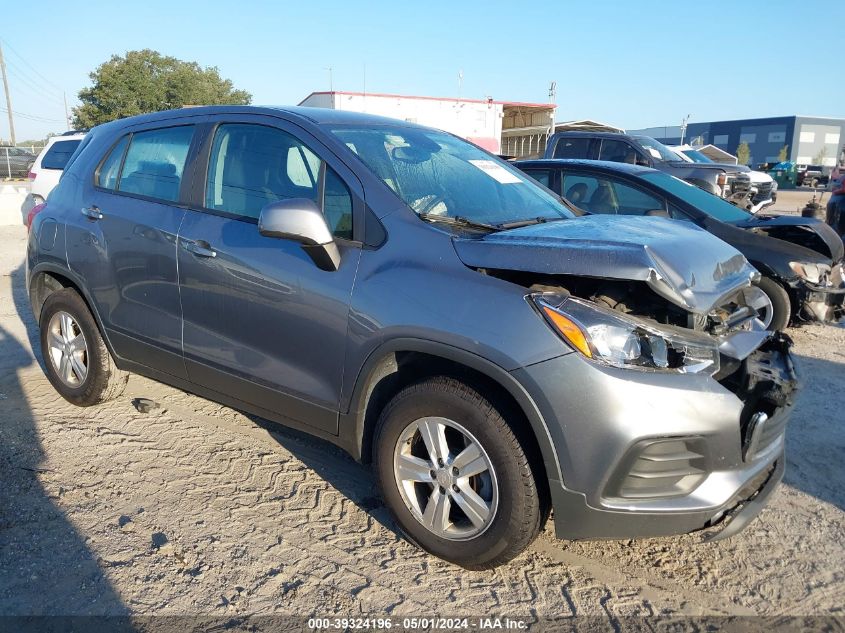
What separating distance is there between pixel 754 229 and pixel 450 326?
4.95 meters

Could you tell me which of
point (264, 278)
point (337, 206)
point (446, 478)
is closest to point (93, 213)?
point (264, 278)

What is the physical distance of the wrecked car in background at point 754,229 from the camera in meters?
6.06

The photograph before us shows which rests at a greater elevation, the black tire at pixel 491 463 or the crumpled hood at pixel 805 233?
the crumpled hood at pixel 805 233

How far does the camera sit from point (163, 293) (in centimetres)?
369

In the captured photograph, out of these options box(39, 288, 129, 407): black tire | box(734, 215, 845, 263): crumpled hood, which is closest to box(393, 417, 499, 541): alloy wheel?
box(39, 288, 129, 407): black tire

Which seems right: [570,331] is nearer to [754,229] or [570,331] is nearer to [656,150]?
[754,229]

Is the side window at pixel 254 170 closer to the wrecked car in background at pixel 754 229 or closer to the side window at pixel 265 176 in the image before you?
the side window at pixel 265 176

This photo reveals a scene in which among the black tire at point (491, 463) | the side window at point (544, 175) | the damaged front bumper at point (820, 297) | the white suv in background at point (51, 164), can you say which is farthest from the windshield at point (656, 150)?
the black tire at point (491, 463)

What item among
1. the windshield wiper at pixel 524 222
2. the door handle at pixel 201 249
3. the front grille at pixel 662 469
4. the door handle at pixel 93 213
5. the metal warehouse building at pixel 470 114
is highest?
the metal warehouse building at pixel 470 114

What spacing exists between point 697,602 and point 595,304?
1279mm

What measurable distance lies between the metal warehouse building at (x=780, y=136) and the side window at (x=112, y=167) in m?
75.5

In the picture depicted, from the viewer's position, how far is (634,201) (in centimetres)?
657

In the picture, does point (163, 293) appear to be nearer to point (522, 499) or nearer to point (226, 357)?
point (226, 357)

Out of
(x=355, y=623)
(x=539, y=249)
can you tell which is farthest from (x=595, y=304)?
(x=355, y=623)
